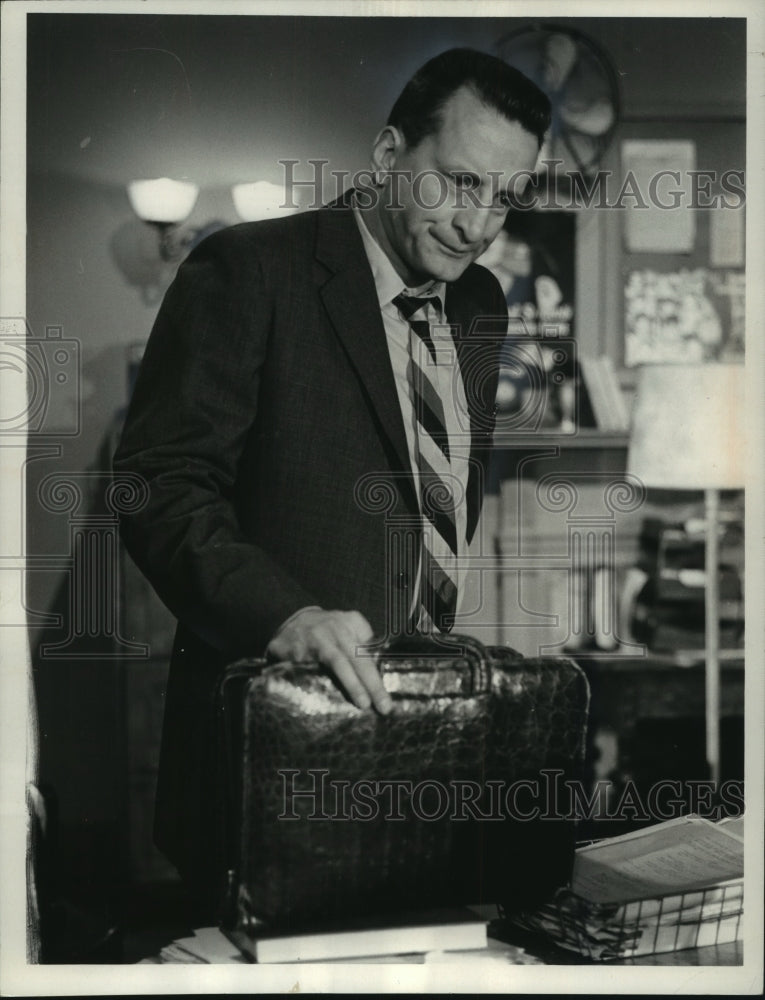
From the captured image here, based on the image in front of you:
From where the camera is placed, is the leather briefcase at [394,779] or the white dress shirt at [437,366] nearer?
the leather briefcase at [394,779]

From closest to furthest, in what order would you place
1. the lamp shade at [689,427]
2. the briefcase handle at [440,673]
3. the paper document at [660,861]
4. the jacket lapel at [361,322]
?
the briefcase handle at [440,673], the paper document at [660,861], the jacket lapel at [361,322], the lamp shade at [689,427]

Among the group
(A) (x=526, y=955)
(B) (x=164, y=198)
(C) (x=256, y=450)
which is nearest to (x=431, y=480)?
(C) (x=256, y=450)

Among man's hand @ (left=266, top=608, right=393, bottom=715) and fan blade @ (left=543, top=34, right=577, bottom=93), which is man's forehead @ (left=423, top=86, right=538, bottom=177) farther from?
man's hand @ (left=266, top=608, right=393, bottom=715)

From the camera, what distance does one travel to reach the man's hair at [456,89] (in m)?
1.83

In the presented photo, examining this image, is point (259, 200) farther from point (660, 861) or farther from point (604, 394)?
point (660, 861)

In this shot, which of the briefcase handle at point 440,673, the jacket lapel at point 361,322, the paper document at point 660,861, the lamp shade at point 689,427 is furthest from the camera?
the lamp shade at point 689,427

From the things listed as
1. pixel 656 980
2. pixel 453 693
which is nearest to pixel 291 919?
pixel 453 693

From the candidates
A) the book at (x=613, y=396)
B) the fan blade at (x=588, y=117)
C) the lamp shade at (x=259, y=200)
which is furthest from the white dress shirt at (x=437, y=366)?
the fan blade at (x=588, y=117)

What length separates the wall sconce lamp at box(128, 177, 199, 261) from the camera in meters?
1.85

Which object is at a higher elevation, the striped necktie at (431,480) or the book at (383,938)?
the striped necktie at (431,480)

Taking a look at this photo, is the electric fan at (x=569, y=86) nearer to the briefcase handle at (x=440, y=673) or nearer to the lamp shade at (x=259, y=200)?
the lamp shade at (x=259, y=200)

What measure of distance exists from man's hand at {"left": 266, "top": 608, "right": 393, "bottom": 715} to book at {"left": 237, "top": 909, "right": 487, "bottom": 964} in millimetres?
330

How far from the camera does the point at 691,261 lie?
1.93 meters

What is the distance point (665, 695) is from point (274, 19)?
1308 millimetres
